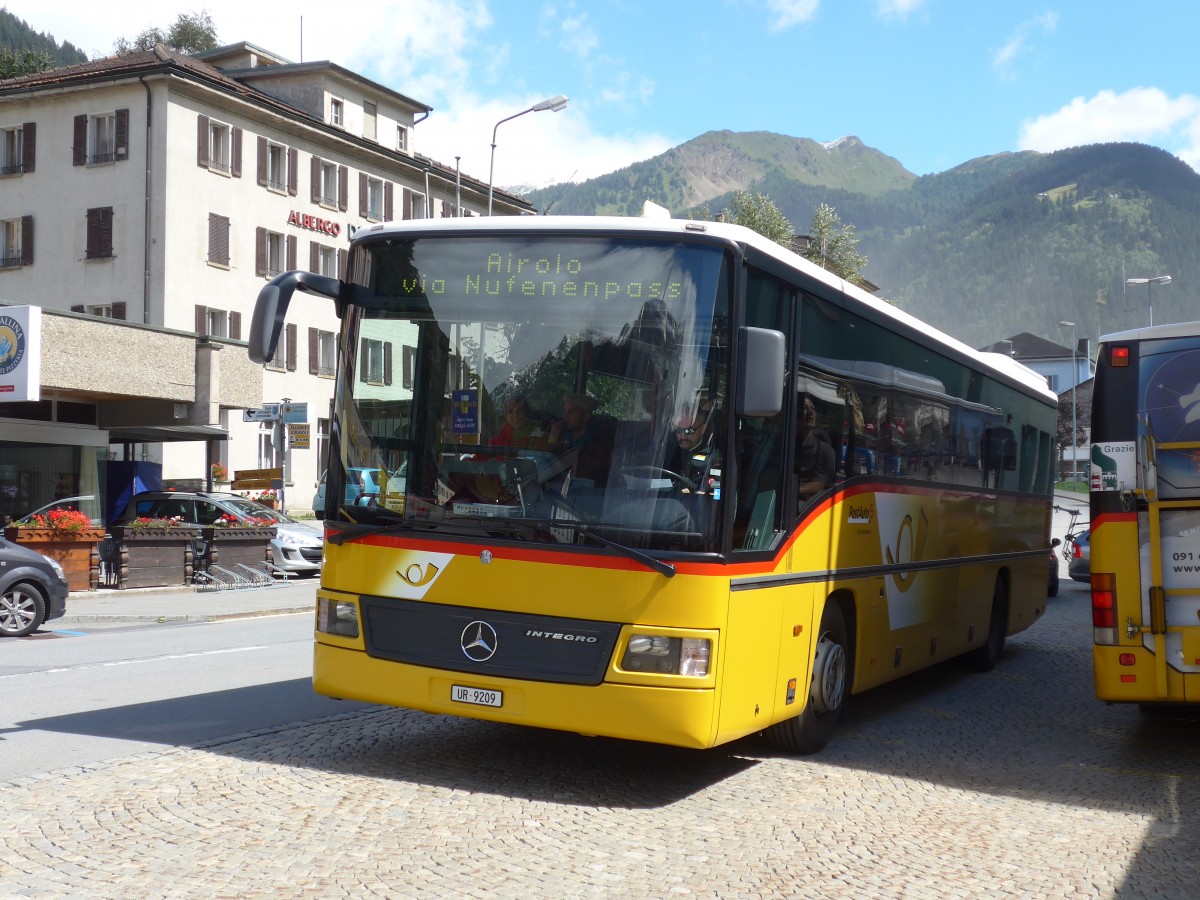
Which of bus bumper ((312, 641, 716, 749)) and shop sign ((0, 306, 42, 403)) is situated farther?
shop sign ((0, 306, 42, 403))

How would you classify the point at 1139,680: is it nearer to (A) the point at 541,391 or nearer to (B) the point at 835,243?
(A) the point at 541,391

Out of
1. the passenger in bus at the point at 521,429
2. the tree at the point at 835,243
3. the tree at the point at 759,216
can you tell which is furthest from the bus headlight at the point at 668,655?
the tree at the point at 835,243

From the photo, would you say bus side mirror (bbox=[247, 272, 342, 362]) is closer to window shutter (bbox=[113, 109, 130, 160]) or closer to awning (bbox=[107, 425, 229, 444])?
awning (bbox=[107, 425, 229, 444])

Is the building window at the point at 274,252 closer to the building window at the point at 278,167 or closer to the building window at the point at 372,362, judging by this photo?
the building window at the point at 278,167

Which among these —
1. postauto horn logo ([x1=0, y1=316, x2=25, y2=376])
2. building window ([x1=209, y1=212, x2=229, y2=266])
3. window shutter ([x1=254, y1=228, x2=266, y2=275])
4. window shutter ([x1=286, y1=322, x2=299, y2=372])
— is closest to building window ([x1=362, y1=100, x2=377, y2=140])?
window shutter ([x1=254, y1=228, x2=266, y2=275])

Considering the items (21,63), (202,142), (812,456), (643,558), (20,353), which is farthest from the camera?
(21,63)

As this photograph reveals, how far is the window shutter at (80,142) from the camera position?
45.6 metres

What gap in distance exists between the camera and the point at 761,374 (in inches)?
283

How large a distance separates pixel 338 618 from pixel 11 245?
43.9 meters

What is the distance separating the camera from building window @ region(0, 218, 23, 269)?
153 feet

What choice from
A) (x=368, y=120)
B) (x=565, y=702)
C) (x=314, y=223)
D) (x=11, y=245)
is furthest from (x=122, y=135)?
(x=565, y=702)

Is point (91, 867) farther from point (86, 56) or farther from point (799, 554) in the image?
point (86, 56)

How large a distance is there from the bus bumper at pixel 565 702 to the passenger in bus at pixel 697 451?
107 cm

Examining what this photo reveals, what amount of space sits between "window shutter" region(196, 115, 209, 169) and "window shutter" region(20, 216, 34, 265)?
613 centimetres
